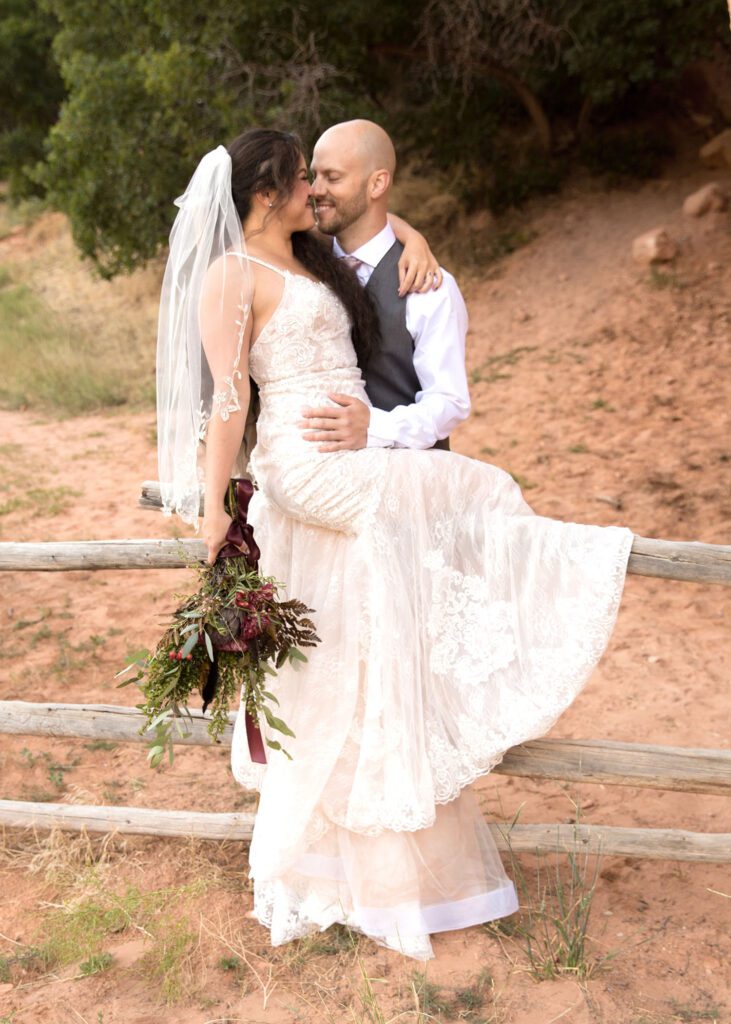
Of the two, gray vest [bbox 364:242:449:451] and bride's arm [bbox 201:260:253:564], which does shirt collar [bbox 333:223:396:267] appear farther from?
bride's arm [bbox 201:260:253:564]

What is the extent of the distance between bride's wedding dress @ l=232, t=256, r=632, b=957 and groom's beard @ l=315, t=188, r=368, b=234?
12.6 inches

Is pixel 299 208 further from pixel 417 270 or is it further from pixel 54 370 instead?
pixel 54 370

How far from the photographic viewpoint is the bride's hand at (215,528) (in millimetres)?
2988

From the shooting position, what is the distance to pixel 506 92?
12.8 m

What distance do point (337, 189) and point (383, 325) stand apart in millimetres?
451

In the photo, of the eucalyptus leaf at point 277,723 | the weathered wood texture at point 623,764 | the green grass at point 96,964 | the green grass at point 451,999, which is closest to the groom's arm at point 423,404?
the eucalyptus leaf at point 277,723

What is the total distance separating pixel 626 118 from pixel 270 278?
11529 mm

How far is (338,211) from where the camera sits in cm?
327

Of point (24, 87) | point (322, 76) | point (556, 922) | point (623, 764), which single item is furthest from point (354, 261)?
point (24, 87)

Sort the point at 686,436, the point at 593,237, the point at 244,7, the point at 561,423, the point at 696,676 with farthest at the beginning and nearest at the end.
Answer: the point at 593,237 < the point at 244,7 < the point at 561,423 < the point at 686,436 < the point at 696,676

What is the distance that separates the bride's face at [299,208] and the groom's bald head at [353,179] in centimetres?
16

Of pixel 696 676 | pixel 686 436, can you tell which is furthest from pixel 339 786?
pixel 686 436

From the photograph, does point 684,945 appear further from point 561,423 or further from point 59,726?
point 561,423

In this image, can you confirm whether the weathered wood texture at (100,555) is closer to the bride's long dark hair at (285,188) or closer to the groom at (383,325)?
the groom at (383,325)
